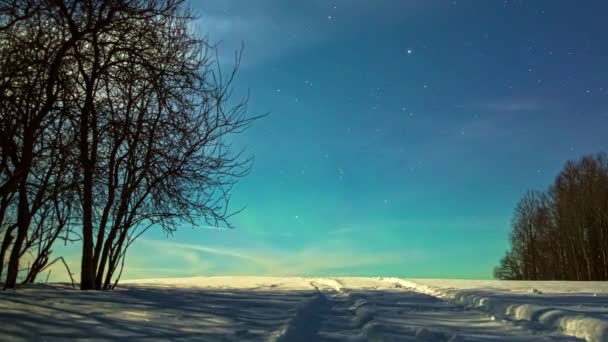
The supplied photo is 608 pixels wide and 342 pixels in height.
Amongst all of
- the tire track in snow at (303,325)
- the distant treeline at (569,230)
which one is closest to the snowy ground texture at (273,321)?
the tire track in snow at (303,325)

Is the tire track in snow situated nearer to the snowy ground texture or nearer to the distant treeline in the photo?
the snowy ground texture

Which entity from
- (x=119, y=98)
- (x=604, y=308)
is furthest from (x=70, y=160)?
(x=604, y=308)

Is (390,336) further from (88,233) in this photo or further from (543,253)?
(543,253)

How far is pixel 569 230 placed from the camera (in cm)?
2936

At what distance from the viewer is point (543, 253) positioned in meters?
32.2

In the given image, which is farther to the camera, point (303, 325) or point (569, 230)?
point (569, 230)

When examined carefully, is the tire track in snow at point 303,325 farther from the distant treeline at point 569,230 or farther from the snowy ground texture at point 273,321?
the distant treeline at point 569,230

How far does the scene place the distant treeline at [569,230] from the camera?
28.2m

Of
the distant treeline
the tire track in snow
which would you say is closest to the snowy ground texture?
the tire track in snow

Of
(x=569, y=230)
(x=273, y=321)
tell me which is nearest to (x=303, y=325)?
(x=273, y=321)

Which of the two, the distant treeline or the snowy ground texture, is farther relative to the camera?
the distant treeline

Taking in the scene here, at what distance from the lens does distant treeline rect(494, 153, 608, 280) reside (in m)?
28.2

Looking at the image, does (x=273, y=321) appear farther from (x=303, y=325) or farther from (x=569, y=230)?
(x=569, y=230)

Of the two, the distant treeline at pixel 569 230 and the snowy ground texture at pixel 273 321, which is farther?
the distant treeline at pixel 569 230
